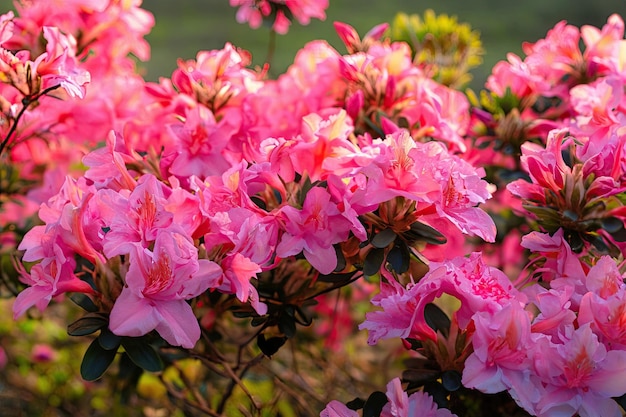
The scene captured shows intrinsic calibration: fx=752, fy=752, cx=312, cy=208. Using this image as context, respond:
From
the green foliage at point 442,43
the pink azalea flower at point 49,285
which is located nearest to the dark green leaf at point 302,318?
the pink azalea flower at point 49,285

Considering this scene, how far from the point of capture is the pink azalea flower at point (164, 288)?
0.87 metres

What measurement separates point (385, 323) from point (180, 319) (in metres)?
0.25

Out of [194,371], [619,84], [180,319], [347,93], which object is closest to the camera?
[180,319]

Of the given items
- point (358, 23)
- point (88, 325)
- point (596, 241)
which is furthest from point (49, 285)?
point (358, 23)

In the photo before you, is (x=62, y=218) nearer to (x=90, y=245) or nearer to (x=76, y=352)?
(x=90, y=245)

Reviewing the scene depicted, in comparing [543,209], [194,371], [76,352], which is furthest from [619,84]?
[76,352]

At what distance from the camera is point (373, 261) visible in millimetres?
1019

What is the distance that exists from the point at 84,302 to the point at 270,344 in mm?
273

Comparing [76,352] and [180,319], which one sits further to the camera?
[76,352]

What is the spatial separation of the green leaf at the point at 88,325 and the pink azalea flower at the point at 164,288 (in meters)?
0.06

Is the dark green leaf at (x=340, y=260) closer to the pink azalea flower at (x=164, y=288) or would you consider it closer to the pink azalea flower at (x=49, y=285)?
the pink azalea flower at (x=164, y=288)

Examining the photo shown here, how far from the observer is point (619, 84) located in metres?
1.24

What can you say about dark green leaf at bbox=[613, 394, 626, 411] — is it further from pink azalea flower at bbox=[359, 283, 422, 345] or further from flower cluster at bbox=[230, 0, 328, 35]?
flower cluster at bbox=[230, 0, 328, 35]

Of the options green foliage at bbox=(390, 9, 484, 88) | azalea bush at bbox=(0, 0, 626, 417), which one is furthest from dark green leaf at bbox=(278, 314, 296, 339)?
green foliage at bbox=(390, 9, 484, 88)
